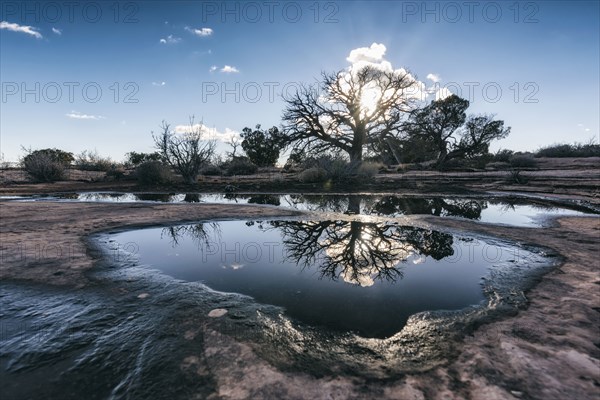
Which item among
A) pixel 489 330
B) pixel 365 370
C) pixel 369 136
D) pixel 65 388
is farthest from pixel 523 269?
pixel 369 136

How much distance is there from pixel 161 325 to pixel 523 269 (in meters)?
4.45

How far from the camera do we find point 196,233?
644 cm

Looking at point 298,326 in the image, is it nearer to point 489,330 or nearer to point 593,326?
point 489,330

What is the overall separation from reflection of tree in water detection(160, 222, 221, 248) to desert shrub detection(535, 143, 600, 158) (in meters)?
34.5

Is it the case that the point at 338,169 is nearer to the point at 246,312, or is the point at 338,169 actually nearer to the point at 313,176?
the point at 313,176

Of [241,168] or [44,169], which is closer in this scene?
[44,169]

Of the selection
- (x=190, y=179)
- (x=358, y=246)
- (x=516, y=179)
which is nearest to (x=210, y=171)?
(x=190, y=179)

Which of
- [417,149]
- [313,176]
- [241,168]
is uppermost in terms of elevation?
[417,149]

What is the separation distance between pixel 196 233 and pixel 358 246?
337 cm

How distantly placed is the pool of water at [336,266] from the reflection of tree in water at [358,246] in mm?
15

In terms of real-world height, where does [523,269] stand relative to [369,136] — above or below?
below

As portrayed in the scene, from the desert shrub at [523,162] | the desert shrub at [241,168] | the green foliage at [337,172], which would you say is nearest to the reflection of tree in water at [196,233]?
the green foliage at [337,172]

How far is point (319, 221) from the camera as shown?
25.3 ft

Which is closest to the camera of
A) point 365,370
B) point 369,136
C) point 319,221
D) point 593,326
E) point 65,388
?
point 65,388
